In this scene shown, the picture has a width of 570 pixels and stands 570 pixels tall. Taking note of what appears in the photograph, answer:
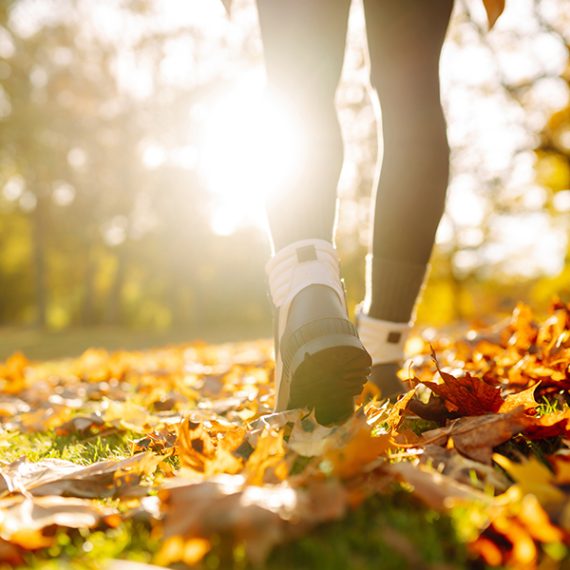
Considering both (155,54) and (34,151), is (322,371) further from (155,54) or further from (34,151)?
(155,54)

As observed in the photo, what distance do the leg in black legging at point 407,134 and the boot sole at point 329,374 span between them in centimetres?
51

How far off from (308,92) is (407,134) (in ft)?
1.11

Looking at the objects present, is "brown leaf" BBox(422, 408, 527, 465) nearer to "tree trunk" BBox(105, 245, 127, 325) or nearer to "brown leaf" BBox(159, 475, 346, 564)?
"brown leaf" BBox(159, 475, 346, 564)

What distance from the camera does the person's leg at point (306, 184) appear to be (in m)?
1.50

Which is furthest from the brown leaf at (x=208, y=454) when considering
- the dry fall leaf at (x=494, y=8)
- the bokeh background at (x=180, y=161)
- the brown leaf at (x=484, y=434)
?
the bokeh background at (x=180, y=161)

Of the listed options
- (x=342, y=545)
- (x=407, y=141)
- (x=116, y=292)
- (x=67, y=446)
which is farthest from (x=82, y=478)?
(x=116, y=292)

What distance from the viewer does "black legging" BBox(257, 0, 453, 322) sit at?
65.6 inches

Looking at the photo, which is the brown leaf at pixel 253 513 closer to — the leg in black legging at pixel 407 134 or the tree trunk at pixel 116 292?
the leg in black legging at pixel 407 134

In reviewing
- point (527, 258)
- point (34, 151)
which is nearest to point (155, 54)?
point (34, 151)

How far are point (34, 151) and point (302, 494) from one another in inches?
741

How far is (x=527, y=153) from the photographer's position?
652 inches

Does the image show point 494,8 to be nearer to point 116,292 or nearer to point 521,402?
point 521,402

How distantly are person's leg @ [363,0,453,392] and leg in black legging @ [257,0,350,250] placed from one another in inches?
6.3

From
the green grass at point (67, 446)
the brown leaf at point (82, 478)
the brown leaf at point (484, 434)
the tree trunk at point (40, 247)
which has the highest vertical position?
the brown leaf at point (484, 434)
